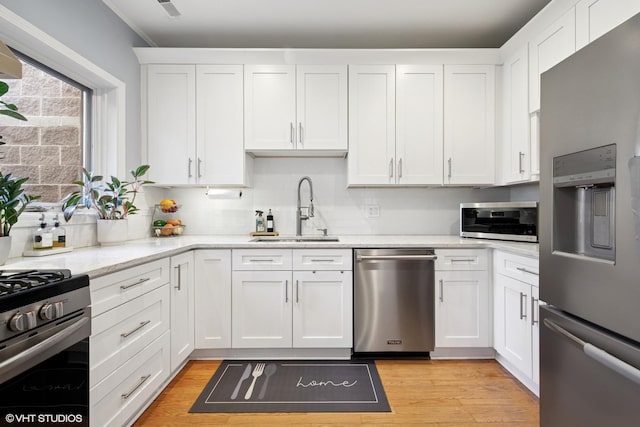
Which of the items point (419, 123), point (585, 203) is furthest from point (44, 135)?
point (585, 203)

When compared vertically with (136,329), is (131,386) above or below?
below

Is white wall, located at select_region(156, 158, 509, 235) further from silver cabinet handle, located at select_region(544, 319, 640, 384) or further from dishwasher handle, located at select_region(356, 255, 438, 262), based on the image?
silver cabinet handle, located at select_region(544, 319, 640, 384)

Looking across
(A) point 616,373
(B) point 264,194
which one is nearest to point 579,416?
(A) point 616,373

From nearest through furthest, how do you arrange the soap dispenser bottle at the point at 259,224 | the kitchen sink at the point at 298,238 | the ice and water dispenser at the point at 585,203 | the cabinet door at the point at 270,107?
the ice and water dispenser at the point at 585,203, the cabinet door at the point at 270,107, the kitchen sink at the point at 298,238, the soap dispenser bottle at the point at 259,224

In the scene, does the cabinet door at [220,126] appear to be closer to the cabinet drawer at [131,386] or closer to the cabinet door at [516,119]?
the cabinet drawer at [131,386]

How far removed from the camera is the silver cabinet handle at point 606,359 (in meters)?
0.88

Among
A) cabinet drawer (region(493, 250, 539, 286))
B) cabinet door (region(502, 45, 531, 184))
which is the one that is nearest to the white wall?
cabinet door (region(502, 45, 531, 184))

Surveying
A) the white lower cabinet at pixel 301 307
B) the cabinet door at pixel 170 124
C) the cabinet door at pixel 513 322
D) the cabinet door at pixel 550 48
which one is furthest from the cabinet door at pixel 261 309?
the cabinet door at pixel 550 48

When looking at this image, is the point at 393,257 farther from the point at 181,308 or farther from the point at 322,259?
the point at 181,308

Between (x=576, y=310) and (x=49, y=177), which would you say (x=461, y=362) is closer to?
(x=576, y=310)

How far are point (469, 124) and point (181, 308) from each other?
265 cm

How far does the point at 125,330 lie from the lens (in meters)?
1.60

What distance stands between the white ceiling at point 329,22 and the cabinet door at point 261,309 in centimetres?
198

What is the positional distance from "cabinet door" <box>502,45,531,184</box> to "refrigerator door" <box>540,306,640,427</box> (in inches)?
61.5
